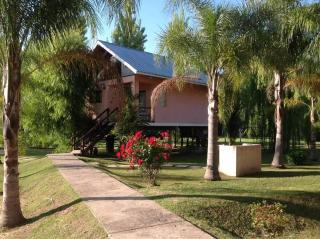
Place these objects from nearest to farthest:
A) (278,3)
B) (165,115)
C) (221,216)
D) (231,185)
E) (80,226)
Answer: (80,226) < (221,216) < (231,185) < (278,3) < (165,115)

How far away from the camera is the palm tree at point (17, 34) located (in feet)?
26.5

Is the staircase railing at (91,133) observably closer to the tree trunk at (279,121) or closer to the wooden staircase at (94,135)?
the wooden staircase at (94,135)

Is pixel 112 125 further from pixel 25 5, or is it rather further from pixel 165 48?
pixel 25 5

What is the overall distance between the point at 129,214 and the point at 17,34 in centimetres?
385

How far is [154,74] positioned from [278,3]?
353 inches

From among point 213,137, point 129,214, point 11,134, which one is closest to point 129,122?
point 213,137

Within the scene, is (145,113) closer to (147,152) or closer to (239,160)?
(239,160)

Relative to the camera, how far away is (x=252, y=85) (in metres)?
27.5

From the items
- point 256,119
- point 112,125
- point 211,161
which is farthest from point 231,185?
point 256,119

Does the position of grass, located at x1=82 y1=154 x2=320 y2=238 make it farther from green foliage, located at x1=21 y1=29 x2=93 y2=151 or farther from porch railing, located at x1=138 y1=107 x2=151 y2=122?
green foliage, located at x1=21 y1=29 x2=93 y2=151

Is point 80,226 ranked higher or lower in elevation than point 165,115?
lower

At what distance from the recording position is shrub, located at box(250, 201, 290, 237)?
306 inches

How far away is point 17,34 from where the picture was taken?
325 inches

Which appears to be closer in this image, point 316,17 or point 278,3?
point 316,17
